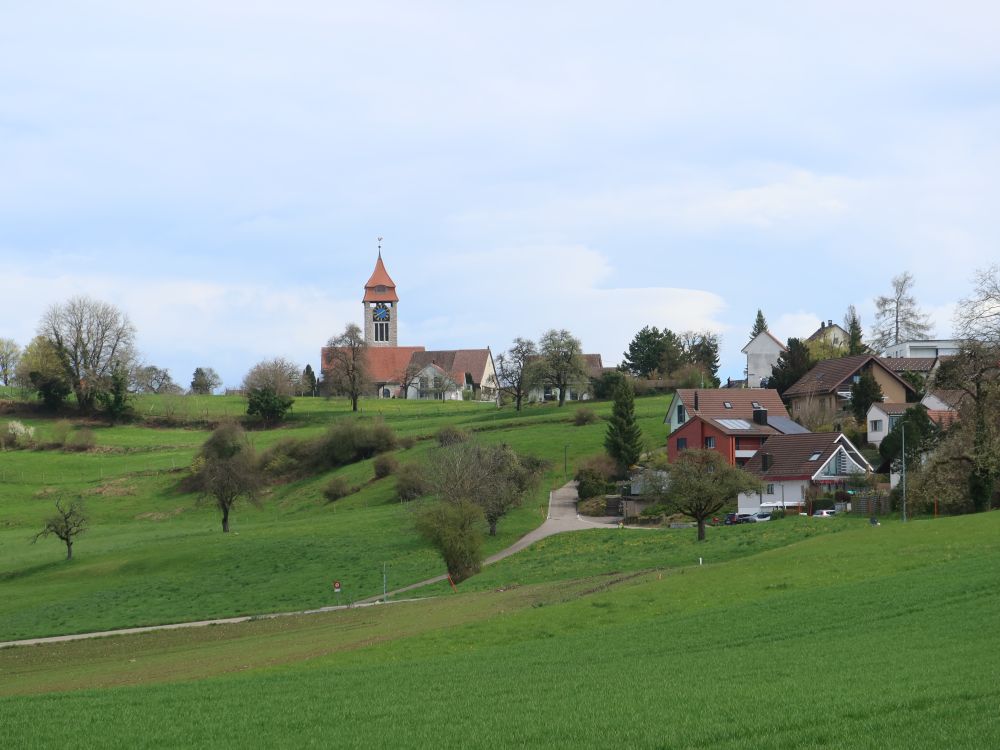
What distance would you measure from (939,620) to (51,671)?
26090 mm

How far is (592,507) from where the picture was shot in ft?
257

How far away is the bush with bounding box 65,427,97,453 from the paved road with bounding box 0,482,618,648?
54.3m

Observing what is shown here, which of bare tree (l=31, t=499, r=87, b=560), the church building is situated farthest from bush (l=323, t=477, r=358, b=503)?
the church building

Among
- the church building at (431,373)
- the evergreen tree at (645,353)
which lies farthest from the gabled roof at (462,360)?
the evergreen tree at (645,353)

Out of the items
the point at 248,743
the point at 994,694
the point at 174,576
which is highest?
the point at 994,694

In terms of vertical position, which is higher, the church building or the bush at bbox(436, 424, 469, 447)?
the church building

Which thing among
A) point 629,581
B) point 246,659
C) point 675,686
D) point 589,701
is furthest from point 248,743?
point 629,581

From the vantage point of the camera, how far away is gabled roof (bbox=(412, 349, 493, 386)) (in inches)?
7210

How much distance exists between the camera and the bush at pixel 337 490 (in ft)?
297

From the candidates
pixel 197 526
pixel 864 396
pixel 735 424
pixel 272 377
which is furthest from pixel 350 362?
pixel 864 396

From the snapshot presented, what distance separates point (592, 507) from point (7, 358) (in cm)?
12770

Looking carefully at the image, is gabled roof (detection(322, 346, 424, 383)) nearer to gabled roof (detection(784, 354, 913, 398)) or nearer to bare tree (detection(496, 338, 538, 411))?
bare tree (detection(496, 338, 538, 411))

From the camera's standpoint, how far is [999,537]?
39125mm

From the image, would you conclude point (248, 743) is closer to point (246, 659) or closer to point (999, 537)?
point (246, 659)
